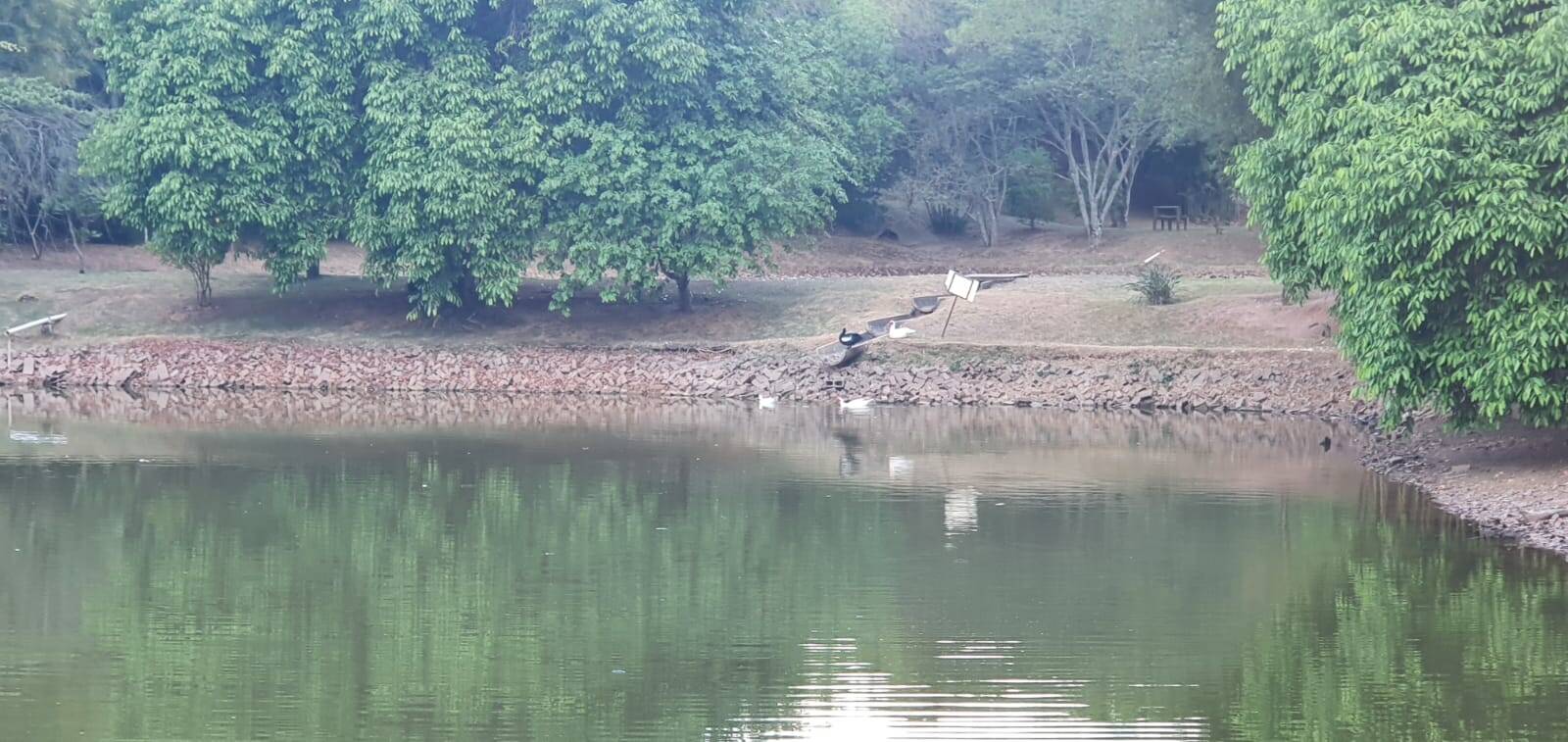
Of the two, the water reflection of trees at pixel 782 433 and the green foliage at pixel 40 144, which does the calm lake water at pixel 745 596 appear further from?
the green foliage at pixel 40 144

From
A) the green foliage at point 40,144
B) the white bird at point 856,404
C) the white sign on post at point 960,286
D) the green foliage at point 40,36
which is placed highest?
the green foliage at point 40,36

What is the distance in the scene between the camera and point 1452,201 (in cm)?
2138

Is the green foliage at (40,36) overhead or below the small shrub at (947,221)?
overhead

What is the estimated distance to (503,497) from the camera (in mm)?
21844

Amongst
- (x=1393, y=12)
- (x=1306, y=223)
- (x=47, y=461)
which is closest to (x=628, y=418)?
(x=47, y=461)

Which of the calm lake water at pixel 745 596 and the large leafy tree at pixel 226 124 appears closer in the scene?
the calm lake water at pixel 745 596

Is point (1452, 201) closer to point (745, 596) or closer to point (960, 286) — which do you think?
point (745, 596)

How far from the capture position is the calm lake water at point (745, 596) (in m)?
12.4

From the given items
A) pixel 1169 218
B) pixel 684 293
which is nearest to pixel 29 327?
pixel 684 293

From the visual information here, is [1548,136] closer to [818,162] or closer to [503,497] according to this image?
[503,497]

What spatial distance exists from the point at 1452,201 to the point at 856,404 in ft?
47.6

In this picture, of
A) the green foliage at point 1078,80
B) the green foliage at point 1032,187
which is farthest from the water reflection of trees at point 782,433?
the green foliage at point 1032,187

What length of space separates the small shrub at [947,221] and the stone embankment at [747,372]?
2042cm

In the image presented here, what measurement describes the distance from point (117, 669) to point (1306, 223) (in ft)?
56.2
